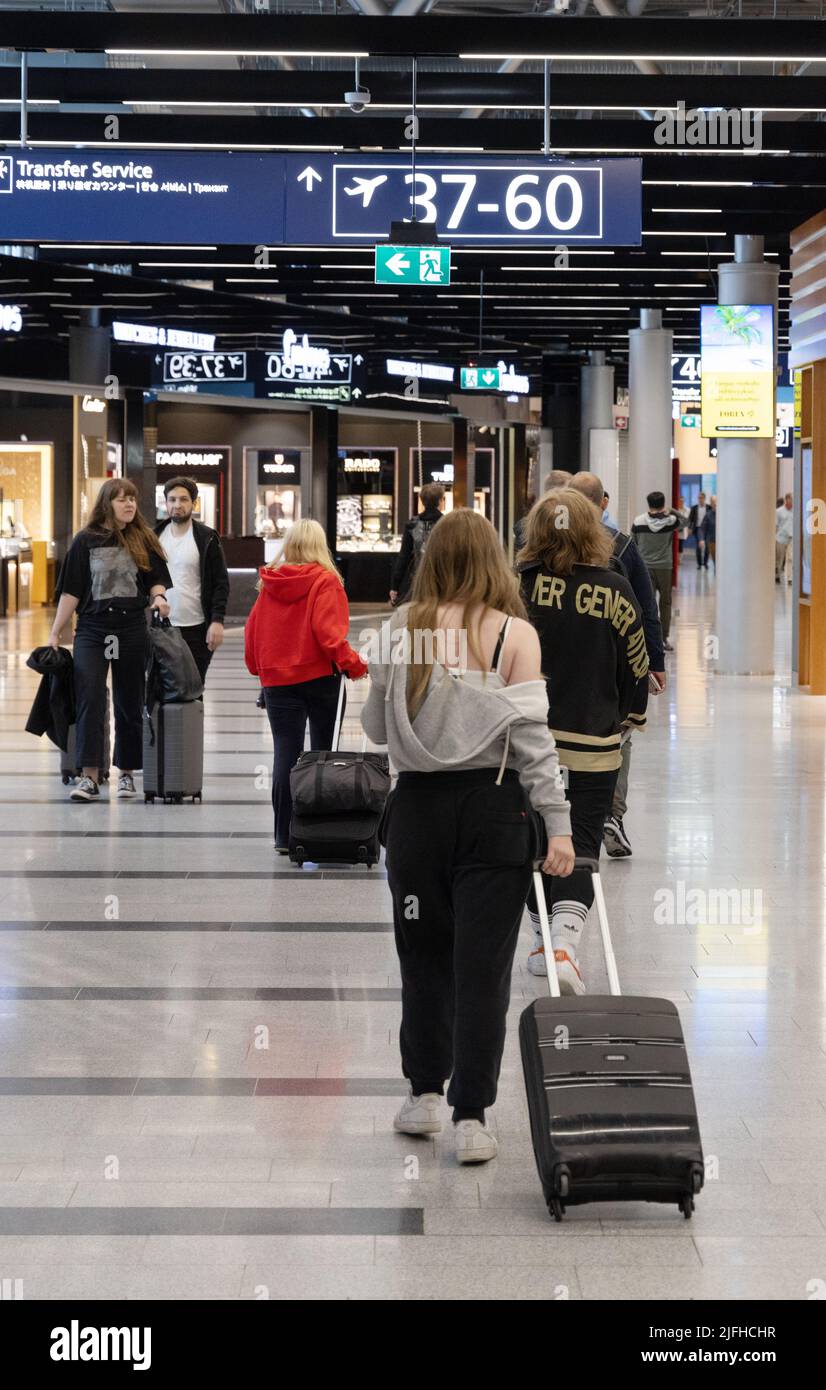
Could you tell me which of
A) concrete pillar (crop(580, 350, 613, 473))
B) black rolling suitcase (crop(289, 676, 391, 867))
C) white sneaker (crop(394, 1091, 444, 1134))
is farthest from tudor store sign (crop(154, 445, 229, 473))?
white sneaker (crop(394, 1091, 444, 1134))

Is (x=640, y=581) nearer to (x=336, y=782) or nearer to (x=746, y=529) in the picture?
(x=336, y=782)

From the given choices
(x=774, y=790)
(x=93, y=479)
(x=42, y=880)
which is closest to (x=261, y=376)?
(x=93, y=479)

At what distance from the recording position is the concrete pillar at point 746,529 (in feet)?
56.2

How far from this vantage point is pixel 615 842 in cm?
794

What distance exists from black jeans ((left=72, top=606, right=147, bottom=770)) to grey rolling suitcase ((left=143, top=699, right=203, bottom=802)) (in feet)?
0.51

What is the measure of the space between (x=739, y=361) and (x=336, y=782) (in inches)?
428

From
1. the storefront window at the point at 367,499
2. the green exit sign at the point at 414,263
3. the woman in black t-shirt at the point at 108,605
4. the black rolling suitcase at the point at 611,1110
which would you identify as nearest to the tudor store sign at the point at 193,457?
the storefront window at the point at 367,499

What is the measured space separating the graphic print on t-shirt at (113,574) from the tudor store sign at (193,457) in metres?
20.7

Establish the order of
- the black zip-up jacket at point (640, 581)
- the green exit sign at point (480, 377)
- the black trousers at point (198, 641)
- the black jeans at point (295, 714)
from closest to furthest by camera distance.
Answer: the black zip-up jacket at point (640, 581), the black jeans at point (295, 714), the black trousers at point (198, 641), the green exit sign at point (480, 377)

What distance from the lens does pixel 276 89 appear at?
1191 cm

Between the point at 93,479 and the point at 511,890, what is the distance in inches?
802

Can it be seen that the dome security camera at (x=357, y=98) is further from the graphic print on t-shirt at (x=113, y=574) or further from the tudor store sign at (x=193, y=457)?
the tudor store sign at (x=193, y=457)
